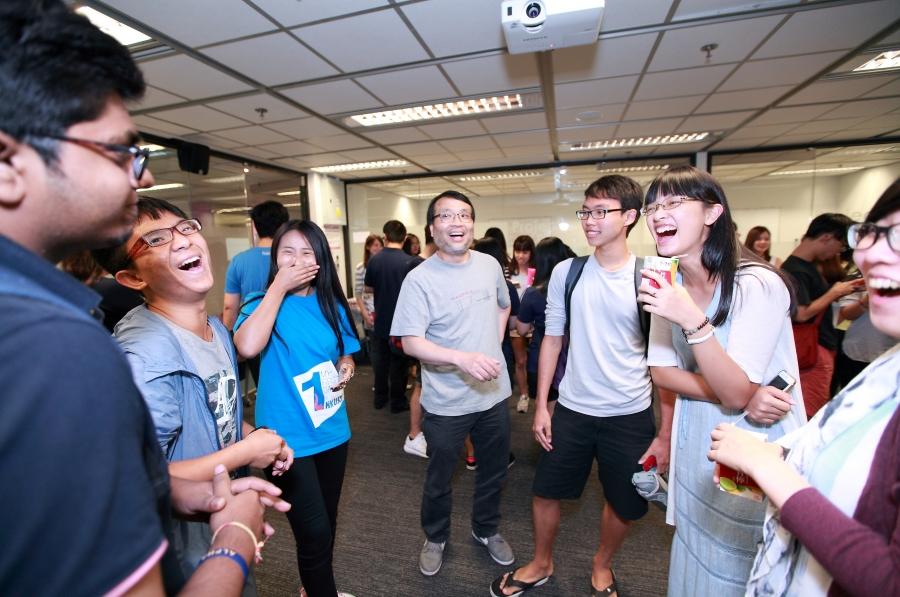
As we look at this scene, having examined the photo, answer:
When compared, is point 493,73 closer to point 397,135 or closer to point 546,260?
point 546,260

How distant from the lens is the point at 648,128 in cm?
457

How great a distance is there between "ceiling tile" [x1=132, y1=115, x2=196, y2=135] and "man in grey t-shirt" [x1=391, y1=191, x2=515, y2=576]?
3.42m

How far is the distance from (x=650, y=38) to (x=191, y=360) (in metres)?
3.15

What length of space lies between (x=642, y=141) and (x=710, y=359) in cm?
518

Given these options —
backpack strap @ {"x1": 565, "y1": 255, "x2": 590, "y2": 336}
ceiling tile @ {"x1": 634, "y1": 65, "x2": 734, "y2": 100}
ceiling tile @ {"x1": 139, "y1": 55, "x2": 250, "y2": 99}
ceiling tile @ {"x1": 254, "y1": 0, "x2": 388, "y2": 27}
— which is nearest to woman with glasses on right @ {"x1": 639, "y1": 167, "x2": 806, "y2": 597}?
backpack strap @ {"x1": 565, "y1": 255, "x2": 590, "y2": 336}

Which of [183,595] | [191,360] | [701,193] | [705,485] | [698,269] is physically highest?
[701,193]

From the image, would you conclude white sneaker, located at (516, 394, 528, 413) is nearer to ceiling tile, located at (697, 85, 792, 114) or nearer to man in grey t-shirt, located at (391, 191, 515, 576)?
man in grey t-shirt, located at (391, 191, 515, 576)

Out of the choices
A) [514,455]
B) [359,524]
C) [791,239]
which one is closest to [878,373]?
[359,524]

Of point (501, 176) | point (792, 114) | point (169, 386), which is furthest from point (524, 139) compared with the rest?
point (169, 386)

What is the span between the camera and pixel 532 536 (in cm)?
211

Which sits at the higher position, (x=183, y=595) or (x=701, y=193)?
(x=701, y=193)

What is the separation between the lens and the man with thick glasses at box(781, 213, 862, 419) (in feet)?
7.80

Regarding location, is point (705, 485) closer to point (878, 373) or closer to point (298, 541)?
point (878, 373)

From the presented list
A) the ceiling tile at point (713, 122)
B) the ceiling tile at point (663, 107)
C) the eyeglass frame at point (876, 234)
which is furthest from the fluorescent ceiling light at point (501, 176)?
the eyeglass frame at point (876, 234)
